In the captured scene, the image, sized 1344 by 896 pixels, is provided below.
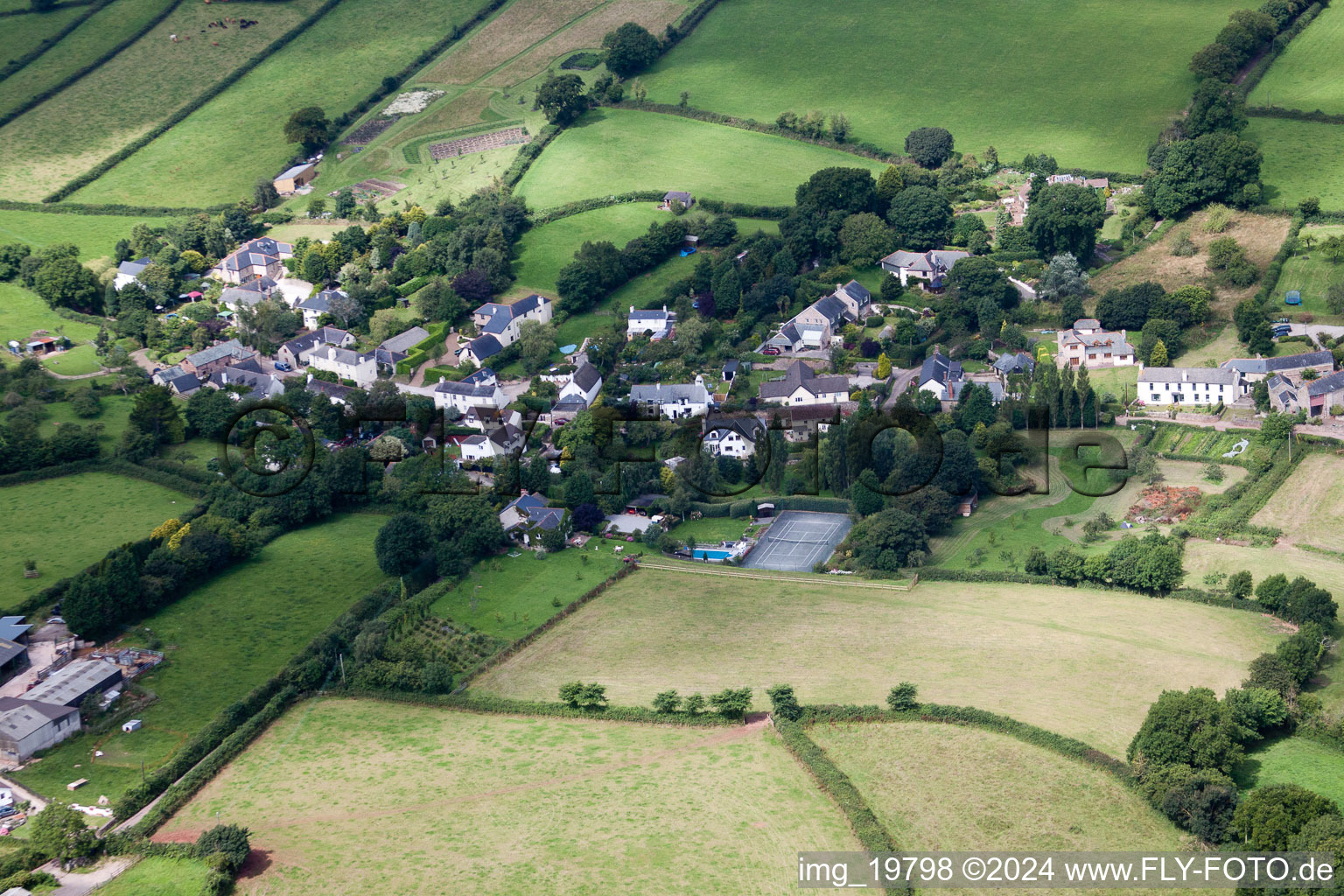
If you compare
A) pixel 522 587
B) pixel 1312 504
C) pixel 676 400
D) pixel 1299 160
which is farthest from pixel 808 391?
pixel 1299 160

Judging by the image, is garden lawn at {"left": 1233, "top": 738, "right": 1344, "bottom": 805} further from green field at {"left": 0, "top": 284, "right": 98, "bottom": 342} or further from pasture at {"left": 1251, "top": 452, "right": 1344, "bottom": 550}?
green field at {"left": 0, "top": 284, "right": 98, "bottom": 342}

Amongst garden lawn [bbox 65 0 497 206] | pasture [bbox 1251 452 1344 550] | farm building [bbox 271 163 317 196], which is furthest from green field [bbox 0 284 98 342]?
pasture [bbox 1251 452 1344 550]

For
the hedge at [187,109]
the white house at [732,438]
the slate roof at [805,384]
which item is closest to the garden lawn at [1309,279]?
the slate roof at [805,384]

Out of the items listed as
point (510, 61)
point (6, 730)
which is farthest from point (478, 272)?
point (6, 730)

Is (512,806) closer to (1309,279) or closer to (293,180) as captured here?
(1309,279)

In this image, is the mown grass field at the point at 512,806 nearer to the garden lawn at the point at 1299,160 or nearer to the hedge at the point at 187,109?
the garden lawn at the point at 1299,160

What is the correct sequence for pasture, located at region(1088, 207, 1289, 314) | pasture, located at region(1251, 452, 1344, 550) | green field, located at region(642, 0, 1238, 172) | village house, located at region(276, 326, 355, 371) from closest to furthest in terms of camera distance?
pasture, located at region(1251, 452, 1344, 550), pasture, located at region(1088, 207, 1289, 314), village house, located at region(276, 326, 355, 371), green field, located at region(642, 0, 1238, 172)
